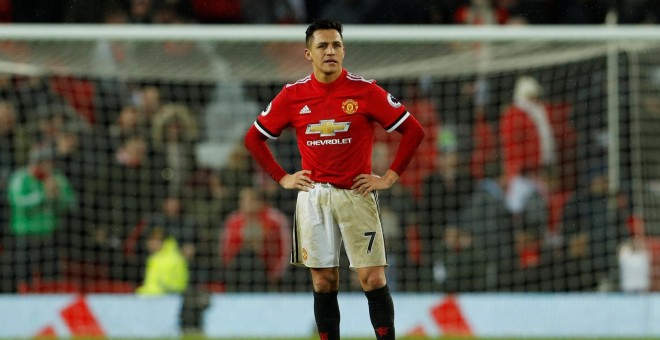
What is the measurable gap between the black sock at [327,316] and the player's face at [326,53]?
1201 mm

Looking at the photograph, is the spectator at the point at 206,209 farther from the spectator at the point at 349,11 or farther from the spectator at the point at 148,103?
the spectator at the point at 349,11

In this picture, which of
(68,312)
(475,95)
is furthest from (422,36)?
(68,312)

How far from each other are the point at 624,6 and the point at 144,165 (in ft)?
22.4

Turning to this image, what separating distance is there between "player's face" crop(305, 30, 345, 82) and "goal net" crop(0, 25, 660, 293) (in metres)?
4.50

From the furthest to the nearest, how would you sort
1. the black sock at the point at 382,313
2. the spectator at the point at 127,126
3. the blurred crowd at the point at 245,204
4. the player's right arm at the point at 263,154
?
the spectator at the point at 127,126, the blurred crowd at the point at 245,204, the player's right arm at the point at 263,154, the black sock at the point at 382,313

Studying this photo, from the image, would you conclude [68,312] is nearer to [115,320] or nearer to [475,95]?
[115,320]

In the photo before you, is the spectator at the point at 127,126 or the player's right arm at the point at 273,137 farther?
the spectator at the point at 127,126

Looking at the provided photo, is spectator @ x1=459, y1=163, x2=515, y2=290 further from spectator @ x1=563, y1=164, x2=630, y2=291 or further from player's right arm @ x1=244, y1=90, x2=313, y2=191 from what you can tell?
player's right arm @ x1=244, y1=90, x2=313, y2=191

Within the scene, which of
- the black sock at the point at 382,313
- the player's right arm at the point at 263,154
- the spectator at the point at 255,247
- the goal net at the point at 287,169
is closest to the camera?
the black sock at the point at 382,313

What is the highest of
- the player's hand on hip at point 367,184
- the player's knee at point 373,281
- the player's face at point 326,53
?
the player's face at point 326,53

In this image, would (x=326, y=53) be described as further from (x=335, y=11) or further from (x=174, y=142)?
(x=335, y=11)

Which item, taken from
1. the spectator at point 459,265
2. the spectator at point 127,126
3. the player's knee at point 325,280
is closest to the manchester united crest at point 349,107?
the player's knee at point 325,280

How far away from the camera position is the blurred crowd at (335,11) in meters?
15.1

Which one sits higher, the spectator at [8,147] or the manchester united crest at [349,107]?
the spectator at [8,147]
